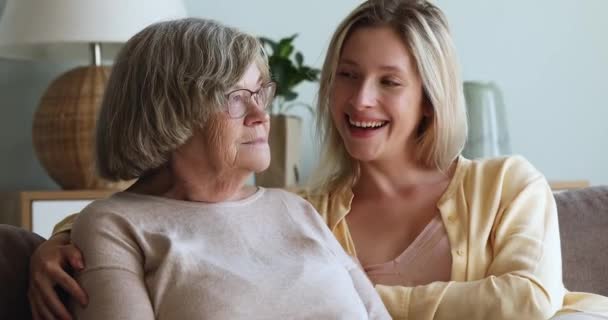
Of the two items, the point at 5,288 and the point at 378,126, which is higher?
the point at 378,126

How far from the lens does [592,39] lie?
143 inches

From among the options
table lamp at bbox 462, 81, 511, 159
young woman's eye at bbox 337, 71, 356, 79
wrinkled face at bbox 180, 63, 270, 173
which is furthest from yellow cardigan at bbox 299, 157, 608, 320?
table lamp at bbox 462, 81, 511, 159

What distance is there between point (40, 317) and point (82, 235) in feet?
0.49

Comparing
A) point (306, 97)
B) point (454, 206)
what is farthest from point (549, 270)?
point (306, 97)

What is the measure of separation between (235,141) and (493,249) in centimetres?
59

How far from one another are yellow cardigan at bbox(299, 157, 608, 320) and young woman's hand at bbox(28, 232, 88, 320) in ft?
1.84

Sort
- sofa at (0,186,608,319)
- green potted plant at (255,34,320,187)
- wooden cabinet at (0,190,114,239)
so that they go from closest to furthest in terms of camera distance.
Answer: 1. sofa at (0,186,608,319)
2. wooden cabinet at (0,190,114,239)
3. green potted plant at (255,34,320,187)

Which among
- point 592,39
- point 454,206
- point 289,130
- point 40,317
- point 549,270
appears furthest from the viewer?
point 592,39

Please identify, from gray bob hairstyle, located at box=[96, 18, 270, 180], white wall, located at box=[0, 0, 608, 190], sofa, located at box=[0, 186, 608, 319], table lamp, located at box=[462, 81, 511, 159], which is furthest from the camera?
white wall, located at box=[0, 0, 608, 190]

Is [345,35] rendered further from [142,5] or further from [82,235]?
[142,5]

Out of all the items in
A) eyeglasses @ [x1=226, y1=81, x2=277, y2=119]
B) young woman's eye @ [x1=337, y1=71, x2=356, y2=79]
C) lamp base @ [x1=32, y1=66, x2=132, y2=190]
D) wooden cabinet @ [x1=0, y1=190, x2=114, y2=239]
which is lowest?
wooden cabinet @ [x1=0, y1=190, x2=114, y2=239]

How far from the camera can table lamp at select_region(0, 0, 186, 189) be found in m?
2.73

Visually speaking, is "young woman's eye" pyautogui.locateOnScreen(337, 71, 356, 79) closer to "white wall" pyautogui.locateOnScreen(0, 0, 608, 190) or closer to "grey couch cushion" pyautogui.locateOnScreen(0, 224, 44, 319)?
"grey couch cushion" pyautogui.locateOnScreen(0, 224, 44, 319)

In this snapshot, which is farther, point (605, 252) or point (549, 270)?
point (605, 252)
